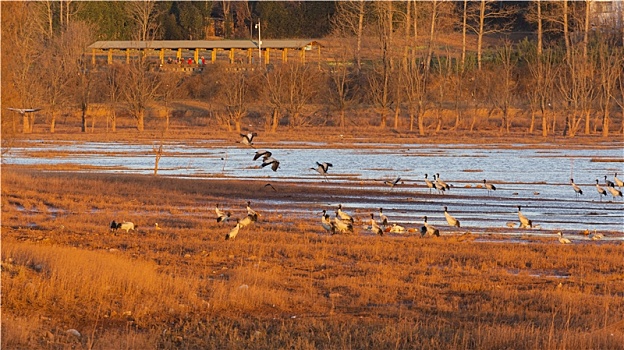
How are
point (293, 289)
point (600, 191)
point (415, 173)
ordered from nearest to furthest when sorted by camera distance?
1. point (293, 289)
2. point (600, 191)
3. point (415, 173)

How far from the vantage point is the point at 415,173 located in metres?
35.2

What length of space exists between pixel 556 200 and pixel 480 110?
1449 inches

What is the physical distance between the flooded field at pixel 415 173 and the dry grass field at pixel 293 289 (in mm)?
4153

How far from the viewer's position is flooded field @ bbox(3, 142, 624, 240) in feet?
76.7

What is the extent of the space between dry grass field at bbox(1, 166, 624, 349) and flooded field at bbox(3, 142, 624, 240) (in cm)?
415

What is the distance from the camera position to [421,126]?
184ft

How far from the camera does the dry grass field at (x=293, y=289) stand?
32.7 feet

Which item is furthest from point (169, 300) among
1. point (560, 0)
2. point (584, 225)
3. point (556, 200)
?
point (560, 0)

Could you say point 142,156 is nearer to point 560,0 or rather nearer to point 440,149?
point 440,149

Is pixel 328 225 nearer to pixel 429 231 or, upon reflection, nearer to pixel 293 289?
pixel 429 231

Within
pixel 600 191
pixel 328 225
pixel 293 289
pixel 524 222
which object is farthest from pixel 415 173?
pixel 293 289

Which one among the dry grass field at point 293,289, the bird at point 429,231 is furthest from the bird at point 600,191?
the bird at point 429,231

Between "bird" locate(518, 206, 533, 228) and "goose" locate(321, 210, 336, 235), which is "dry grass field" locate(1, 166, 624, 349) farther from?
"bird" locate(518, 206, 533, 228)

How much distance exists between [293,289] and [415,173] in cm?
2243
